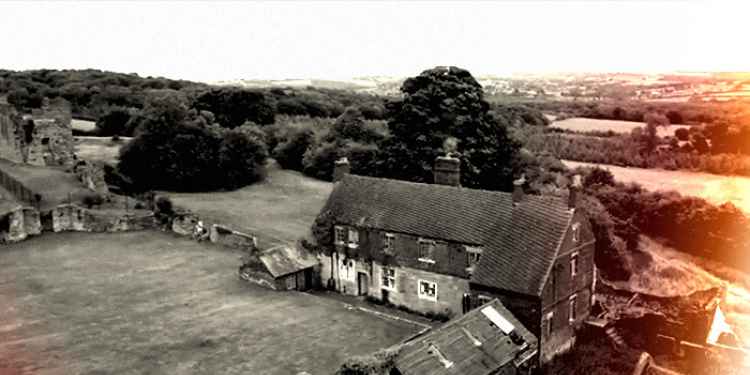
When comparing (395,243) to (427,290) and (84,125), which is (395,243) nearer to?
(427,290)

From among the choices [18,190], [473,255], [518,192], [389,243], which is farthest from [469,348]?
[18,190]

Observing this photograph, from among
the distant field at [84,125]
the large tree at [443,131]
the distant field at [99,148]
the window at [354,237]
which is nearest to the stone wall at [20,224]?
the window at [354,237]

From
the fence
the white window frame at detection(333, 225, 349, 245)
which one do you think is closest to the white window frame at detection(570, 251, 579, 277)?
the white window frame at detection(333, 225, 349, 245)

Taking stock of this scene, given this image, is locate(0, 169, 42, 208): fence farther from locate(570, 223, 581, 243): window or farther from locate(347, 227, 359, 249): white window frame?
locate(570, 223, 581, 243): window

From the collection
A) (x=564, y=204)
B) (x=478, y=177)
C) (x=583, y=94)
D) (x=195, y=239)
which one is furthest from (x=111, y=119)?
(x=564, y=204)

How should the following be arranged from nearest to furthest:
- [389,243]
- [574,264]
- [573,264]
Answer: [573,264] → [574,264] → [389,243]

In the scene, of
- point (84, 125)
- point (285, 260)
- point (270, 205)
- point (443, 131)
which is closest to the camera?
point (285, 260)
